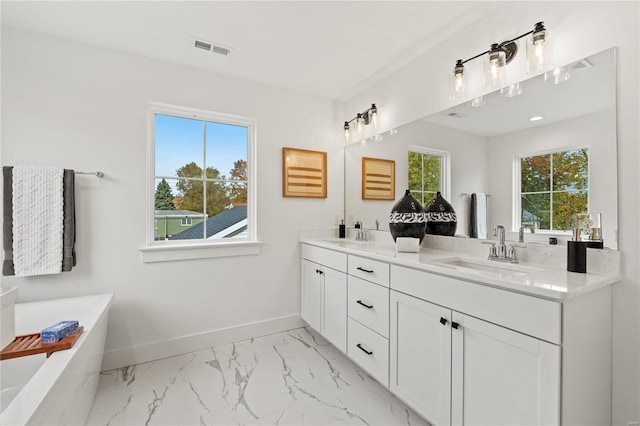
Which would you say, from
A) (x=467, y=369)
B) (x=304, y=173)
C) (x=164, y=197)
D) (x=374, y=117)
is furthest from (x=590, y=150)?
(x=164, y=197)

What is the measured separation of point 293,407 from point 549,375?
4.46ft

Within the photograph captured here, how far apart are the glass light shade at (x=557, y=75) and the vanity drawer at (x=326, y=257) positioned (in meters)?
1.58

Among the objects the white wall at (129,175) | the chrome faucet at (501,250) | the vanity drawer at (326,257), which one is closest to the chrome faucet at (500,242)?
the chrome faucet at (501,250)

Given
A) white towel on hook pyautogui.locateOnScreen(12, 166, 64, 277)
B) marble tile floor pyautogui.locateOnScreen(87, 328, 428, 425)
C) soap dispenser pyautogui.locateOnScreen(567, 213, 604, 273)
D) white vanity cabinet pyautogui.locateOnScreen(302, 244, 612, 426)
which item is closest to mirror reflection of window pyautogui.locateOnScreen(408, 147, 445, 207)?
white vanity cabinet pyautogui.locateOnScreen(302, 244, 612, 426)

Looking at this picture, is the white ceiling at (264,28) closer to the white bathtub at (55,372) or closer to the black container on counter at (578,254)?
the black container on counter at (578,254)

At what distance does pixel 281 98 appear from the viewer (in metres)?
2.82

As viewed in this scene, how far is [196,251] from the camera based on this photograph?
2436mm

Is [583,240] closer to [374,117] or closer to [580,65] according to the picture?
[580,65]

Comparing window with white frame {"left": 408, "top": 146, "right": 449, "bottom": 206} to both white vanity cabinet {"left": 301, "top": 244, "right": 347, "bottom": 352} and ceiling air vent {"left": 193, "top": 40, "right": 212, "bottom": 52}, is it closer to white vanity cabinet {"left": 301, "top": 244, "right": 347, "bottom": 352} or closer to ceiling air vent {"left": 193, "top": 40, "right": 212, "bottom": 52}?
white vanity cabinet {"left": 301, "top": 244, "right": 347, "bottom": 352}

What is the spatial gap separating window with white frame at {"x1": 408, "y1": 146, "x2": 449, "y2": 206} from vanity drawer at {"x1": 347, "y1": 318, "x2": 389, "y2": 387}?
3.47 feet

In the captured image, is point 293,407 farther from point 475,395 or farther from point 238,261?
point 238,261

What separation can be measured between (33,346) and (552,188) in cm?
279

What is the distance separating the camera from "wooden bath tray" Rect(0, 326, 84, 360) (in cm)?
134

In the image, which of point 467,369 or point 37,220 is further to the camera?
point 37,220
